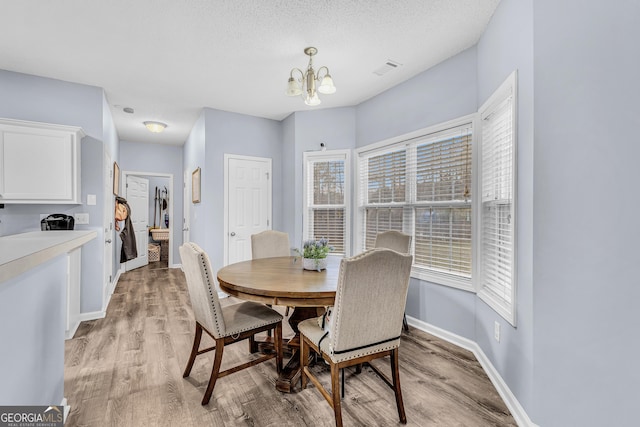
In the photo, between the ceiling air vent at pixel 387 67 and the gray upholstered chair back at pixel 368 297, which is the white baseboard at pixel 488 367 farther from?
the ceiling air vent at pixel 387 67

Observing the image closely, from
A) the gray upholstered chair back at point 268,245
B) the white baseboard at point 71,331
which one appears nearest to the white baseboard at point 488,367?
the gray upholstered chair back at point 268,245

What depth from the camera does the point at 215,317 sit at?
1862 millimetres

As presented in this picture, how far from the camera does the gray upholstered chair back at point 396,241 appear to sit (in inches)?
117

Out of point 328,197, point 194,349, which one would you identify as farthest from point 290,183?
point 194,349

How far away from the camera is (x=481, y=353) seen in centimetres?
239

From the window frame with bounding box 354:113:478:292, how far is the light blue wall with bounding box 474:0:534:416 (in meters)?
0.51

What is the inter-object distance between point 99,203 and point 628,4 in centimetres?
456

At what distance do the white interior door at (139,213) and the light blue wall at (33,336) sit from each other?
5.05 m

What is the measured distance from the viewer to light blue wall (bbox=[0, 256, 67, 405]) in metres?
1.00

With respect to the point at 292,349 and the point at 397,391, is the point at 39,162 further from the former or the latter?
the point at 397,391

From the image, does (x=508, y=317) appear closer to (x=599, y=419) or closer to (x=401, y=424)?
(x=599, y=419)

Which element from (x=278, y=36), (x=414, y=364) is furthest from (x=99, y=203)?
(x=414, y=364)

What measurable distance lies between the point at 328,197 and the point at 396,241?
138 centimetres

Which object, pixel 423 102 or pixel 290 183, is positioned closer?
pixel 423 102
